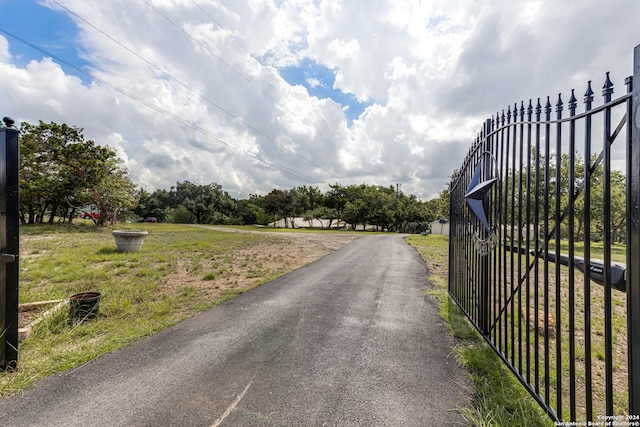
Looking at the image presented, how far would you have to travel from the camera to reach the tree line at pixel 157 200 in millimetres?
19484

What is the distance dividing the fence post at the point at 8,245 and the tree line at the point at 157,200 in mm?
21947

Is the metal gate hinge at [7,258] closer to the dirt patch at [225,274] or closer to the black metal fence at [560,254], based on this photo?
the dirt patch at [225,274]

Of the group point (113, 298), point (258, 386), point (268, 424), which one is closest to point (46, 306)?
point (113, 298)

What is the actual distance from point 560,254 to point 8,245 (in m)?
4.71

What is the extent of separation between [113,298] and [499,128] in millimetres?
6225

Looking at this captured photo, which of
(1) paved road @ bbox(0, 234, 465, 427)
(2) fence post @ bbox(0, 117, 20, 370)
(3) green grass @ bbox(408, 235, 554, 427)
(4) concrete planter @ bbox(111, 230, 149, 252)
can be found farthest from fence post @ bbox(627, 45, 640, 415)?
(4) concrete planter @ bbox(111, 230, 149, 252)

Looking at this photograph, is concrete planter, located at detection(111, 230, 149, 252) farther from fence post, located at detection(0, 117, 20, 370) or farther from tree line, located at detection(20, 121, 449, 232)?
tree line, located at detection(20, 121, 449, 232)

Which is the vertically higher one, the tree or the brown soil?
the tree

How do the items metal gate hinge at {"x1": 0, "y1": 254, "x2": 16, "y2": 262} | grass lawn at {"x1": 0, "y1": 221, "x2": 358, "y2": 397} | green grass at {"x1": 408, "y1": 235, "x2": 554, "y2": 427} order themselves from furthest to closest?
grass lawn at {"x1": 0, "y1": 221, "x2": 358, "y2": 397} < metal gate hinge at {"x1": 0, "y1": 254, "x2": 16, "y2": 262} < green grass at {"x1": 408, "y1": 235, "x2": 554, "y2": 427}

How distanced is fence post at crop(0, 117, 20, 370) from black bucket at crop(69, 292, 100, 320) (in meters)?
1.24

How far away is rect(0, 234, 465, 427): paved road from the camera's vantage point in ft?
6.91

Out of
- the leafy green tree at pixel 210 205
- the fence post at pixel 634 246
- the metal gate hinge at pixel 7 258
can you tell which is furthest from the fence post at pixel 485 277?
the leafy green tree at pixel 210 205

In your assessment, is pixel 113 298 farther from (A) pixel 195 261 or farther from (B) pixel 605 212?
(B) pixel 605 212

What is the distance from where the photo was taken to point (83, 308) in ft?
13.0
